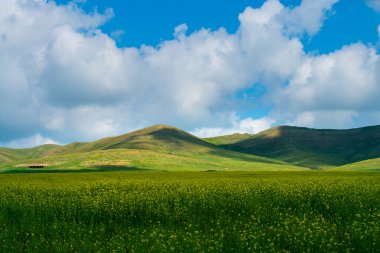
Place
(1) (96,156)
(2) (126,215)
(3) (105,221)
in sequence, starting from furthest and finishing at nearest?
(1) (96,156) < (2) (126,215) < (3) (105,221)

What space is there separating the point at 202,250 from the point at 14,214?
16191mm

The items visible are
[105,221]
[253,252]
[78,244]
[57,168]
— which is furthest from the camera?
[57,168]

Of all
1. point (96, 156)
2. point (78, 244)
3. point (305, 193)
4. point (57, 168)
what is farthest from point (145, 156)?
point (78, 244)

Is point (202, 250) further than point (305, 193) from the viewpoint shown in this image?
No

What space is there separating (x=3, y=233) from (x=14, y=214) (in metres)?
6.67

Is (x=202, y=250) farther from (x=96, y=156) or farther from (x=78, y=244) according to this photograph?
(x=96, y=156)

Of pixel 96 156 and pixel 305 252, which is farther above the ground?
pixel 96 156

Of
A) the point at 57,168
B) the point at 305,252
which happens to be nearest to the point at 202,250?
the point at 305,252

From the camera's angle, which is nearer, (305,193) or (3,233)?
(3,233)

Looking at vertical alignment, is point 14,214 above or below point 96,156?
below

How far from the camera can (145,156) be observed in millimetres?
197500

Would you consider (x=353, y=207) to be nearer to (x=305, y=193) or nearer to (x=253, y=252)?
(x=305, y=193)

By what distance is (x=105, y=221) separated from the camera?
2377cm

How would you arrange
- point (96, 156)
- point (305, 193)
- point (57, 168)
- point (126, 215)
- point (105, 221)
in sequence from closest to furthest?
point (105, 221) < point (126, 215) < point (305, 193) < point (57, 168) < point (96, 156)
